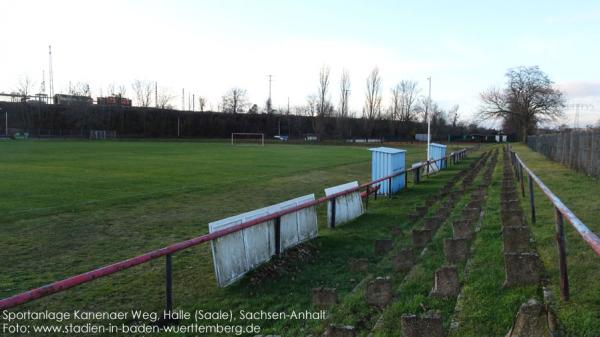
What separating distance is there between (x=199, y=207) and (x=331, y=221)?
407 centimetres

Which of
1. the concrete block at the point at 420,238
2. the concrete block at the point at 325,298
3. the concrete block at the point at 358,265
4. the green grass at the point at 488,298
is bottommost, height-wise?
the concrete block at the point at 358,265

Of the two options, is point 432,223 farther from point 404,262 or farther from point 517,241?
point 517,241

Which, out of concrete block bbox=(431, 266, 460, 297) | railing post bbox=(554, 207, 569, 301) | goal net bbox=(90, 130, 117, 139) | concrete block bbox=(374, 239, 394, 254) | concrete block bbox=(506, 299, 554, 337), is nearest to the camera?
concrete block bbox=(506, 299, 554, 337)

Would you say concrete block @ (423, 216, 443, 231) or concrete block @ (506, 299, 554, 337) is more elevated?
concrete block @ (506, 299, 554, 337)

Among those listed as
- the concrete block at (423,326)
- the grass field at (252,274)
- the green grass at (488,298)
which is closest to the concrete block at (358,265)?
→ the grass field at (252,274)

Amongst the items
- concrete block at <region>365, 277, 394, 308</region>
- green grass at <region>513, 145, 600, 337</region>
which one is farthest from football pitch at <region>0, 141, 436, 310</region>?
green grass at <region>513, 145, 600, 337</region>

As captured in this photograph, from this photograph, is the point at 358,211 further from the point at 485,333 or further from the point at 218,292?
the point at 485,333

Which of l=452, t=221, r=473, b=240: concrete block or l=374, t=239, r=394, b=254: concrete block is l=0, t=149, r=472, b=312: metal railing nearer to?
l=374, t=239, r=394, b=254: concrete block

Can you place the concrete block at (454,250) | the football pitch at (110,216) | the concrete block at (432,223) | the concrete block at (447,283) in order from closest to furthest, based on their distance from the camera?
the concrete block at (447,283)
the concrete block at (454,250)
the football pitch at (110,216)
the concrete block at (432,223)

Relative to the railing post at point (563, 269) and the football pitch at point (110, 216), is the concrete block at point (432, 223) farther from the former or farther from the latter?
the railing post at point (563, 269)

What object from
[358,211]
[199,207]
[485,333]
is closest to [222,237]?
[485,333]

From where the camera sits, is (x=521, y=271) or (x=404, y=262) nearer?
(x=521, y=271)

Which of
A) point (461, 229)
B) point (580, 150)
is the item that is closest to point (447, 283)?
point (461, 229)

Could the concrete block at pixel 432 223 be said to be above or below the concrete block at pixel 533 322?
below
